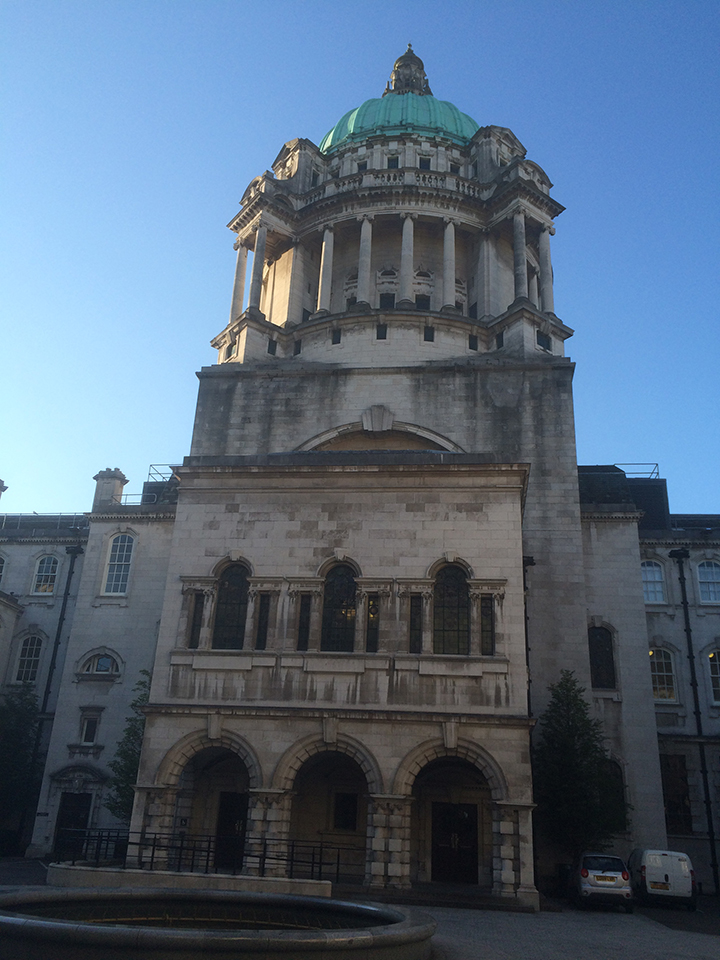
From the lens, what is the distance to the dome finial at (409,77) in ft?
178

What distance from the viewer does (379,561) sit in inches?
972

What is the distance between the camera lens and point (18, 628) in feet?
126

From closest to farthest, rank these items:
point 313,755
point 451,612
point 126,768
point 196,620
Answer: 1. point 313,755
2. point 451,612
3. point 196,620
4. point 126,768

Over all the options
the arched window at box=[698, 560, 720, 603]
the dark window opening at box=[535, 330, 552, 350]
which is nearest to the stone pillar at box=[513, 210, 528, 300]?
the dark window opening at box=[535, 330, 552, 350]

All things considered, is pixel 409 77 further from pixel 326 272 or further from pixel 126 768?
pixel 126 768

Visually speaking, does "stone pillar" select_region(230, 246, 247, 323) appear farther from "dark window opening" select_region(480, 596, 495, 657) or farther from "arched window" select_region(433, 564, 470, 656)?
"dark window opening" select_region(480, 596, 495, 657)

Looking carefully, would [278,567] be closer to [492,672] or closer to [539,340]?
[492,672]

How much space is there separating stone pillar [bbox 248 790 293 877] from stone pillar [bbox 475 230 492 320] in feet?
85.2

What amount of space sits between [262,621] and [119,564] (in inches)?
552

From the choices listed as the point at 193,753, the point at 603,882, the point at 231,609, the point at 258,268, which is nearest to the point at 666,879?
the point at 603,882

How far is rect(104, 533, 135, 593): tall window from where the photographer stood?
3600cm

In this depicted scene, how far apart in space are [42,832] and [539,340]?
30.4 metres

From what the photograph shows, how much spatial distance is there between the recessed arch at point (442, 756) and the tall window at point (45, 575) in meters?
23.7

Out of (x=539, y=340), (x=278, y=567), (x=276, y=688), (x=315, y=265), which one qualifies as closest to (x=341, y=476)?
(x=278, y=567)
